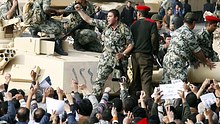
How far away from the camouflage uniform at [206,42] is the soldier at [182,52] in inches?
14.0

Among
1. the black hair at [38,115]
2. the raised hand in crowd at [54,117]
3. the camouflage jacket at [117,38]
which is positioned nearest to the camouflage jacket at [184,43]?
the camouflage jacket at [117,38]

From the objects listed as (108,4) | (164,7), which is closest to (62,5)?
(108,4)

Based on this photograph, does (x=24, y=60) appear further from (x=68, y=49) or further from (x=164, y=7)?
(x=164, y=7)

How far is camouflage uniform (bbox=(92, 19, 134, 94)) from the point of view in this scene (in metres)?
15.7

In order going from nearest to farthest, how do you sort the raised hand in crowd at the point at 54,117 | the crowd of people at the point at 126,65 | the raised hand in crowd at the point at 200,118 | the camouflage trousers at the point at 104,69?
the raised hand in crowd at the point at 54,117, the raised hand in crowd at the point at 200,118, the crowd of people at the point at 126,65, the camouflage trousers at the point at 104,69

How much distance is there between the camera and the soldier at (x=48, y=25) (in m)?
16.2

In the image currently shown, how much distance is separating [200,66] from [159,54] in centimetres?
122

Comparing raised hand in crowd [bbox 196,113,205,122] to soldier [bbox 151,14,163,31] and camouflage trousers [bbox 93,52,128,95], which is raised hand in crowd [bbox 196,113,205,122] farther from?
soldier [bbox 151,14,163,31]

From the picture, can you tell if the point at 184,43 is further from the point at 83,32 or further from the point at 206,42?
the point at 83,32

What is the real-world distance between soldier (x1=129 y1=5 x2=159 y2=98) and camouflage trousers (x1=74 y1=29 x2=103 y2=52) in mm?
1068

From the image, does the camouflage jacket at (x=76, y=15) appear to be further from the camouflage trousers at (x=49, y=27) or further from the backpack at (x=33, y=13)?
the backpack at (x=33, y=13)

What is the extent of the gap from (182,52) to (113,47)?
47.0 inches

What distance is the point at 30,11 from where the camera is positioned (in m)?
16.2

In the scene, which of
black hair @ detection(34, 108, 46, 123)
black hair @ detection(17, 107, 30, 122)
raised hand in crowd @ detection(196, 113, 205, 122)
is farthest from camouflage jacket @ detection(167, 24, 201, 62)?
black hair @ detection(17, 107, 30, 122)
